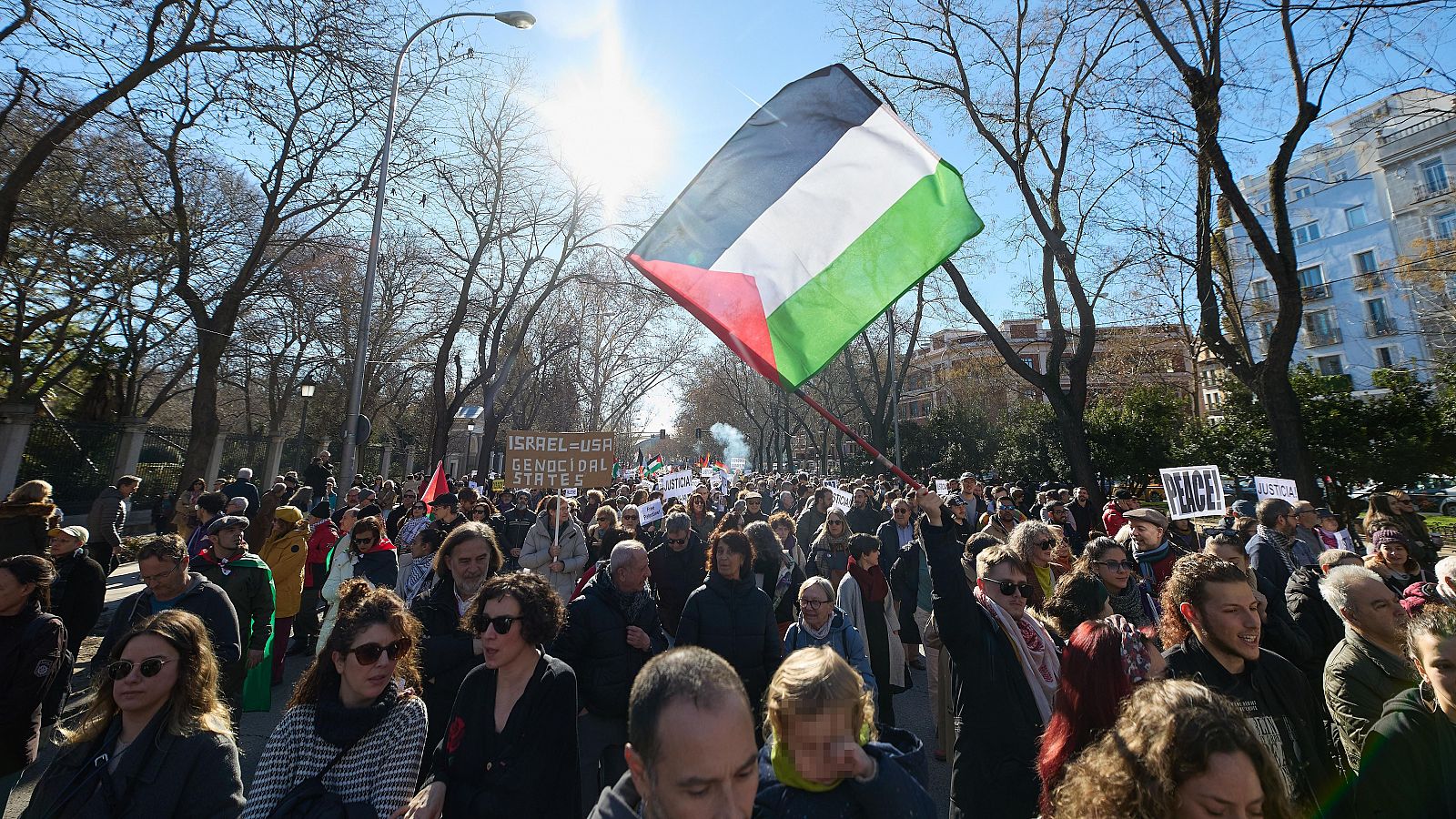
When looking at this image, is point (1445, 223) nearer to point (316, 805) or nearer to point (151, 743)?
Result: point (316, 805)

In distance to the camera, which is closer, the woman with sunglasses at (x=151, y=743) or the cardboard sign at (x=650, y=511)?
the woman with sunglasses at (x=151, y=743)

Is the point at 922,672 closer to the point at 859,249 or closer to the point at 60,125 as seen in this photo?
the point at 859,249

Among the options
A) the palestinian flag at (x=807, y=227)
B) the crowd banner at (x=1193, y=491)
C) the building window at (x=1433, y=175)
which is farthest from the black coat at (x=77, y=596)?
the building window at (x=1433, y=175)

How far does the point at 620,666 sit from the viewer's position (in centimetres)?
369

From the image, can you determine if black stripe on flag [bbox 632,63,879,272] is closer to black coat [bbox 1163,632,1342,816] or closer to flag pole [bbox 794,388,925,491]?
flag pole [bbox 794,388,925,491]

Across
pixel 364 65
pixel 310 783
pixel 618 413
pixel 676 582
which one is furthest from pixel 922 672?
pixel 618 413

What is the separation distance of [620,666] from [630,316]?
2835cm

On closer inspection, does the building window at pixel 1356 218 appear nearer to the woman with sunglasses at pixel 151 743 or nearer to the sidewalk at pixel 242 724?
the sidewalk at pixel 242 724

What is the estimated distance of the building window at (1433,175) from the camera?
3269 cm

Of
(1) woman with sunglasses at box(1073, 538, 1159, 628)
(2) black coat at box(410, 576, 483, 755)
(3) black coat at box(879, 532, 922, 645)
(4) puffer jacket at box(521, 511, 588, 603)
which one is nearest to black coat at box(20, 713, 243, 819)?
(2) black coat at box(410, 576, 483, 755)

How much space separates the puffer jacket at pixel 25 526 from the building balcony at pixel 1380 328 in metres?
51.9

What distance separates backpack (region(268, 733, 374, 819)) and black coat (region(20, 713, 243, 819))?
0.73 feet

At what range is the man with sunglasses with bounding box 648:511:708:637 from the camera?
5539mm

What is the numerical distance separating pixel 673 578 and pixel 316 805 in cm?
357
